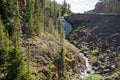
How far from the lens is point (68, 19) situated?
19988 cm

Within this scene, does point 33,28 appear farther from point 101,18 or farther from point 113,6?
point 113,6

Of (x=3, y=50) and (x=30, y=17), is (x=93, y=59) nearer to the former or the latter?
(x=30, y=17)

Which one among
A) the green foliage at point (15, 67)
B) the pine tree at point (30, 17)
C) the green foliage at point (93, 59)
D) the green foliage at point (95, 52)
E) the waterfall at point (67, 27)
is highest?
the pine tree at point (30, 17)

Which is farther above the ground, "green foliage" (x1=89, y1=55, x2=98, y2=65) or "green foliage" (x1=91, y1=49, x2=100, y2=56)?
"green foliage" (x1=91, y1=49, x2=100, y2=56)

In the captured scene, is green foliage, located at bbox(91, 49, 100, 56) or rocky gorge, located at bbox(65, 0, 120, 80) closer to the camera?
rocky gorge, located at bbox(65, 0, 120, 80)

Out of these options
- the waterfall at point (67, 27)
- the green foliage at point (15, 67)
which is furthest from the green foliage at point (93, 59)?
the green foliage at point (15, 67)

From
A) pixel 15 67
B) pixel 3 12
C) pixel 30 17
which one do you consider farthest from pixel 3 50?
pixel 30 17

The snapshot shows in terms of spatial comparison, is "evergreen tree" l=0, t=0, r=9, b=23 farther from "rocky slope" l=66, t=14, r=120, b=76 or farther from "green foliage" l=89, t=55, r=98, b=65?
"green foliage" l=89, t=55, r=98, b=65

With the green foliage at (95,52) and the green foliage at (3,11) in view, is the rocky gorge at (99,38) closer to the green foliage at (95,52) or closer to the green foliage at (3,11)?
the green foliage at (95,52)

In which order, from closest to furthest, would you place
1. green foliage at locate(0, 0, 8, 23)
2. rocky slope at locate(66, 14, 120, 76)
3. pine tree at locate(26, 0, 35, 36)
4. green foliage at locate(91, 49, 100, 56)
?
green foliage at locate(0, 0, 8, 23) < pine tree at locate(26, 0, 35, 36) < rocky slope at locate(66, 14, 120, 76) < green foliage at locate(91, 49, 100, 56)

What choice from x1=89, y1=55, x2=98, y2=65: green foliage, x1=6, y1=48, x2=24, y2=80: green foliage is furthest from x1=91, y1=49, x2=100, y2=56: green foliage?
x1=6, y1=48, x2=24, y2=80: green foliage

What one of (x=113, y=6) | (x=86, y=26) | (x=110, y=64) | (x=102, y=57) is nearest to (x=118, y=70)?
(x=110, y=64)

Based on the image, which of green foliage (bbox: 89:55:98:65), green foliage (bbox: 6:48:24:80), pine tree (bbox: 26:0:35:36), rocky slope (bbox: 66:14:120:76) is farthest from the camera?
green foliage (bbox: 89:55:98:65)

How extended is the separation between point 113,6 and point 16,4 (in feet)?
311
